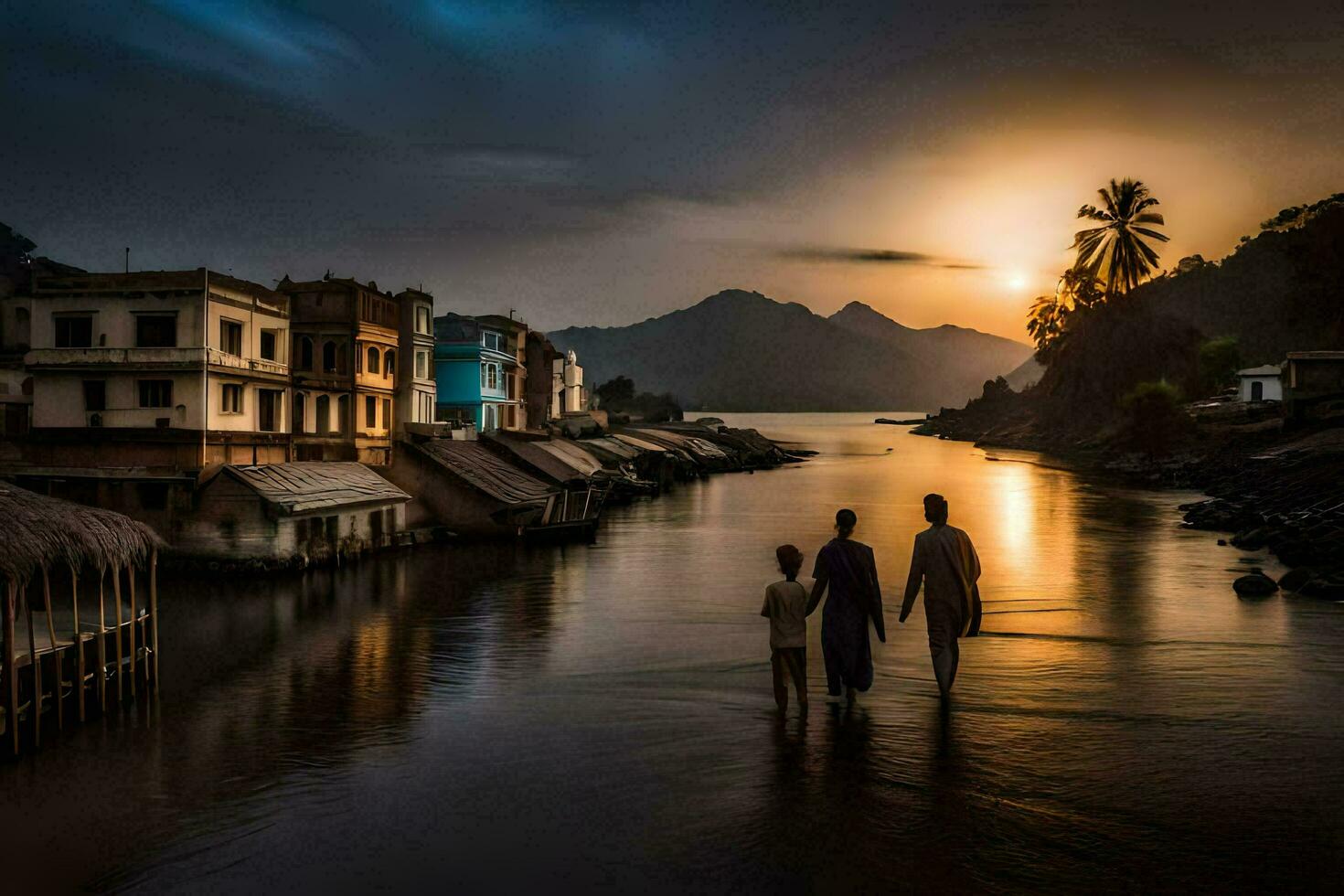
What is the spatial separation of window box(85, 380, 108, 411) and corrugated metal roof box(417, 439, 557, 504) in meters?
12.1

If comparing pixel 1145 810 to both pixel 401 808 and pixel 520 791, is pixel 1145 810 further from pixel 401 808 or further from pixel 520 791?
pixel 401 808

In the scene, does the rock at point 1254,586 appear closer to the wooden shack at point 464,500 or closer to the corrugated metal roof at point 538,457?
the wooden shack at point 464,500

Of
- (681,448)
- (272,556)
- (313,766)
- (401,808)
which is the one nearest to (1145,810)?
(401,808)

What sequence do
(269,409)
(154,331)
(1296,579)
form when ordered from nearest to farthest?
(1296,579), (154,331), (269,409)

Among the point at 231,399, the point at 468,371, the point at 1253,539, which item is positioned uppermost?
the point at 468,371

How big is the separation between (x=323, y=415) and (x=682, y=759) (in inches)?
1272

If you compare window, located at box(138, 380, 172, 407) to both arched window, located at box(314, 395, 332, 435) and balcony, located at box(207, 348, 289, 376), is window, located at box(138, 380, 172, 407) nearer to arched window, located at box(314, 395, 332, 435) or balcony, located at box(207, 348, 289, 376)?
balcony, located at box(207, 348, 289, 376)

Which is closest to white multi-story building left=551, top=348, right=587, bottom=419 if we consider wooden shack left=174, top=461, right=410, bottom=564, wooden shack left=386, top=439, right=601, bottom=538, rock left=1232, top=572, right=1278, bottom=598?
wooden shack left=386, top=439, right=601, bottom=538

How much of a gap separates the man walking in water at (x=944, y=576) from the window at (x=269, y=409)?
30260mm

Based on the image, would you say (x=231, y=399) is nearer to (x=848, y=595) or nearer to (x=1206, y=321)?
(x=848, y=595)

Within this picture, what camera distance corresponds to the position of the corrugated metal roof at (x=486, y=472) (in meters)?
43.5

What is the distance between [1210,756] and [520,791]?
9.15m

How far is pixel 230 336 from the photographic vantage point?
36.6 m

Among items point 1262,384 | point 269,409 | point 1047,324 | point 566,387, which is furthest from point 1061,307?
point 269,409
